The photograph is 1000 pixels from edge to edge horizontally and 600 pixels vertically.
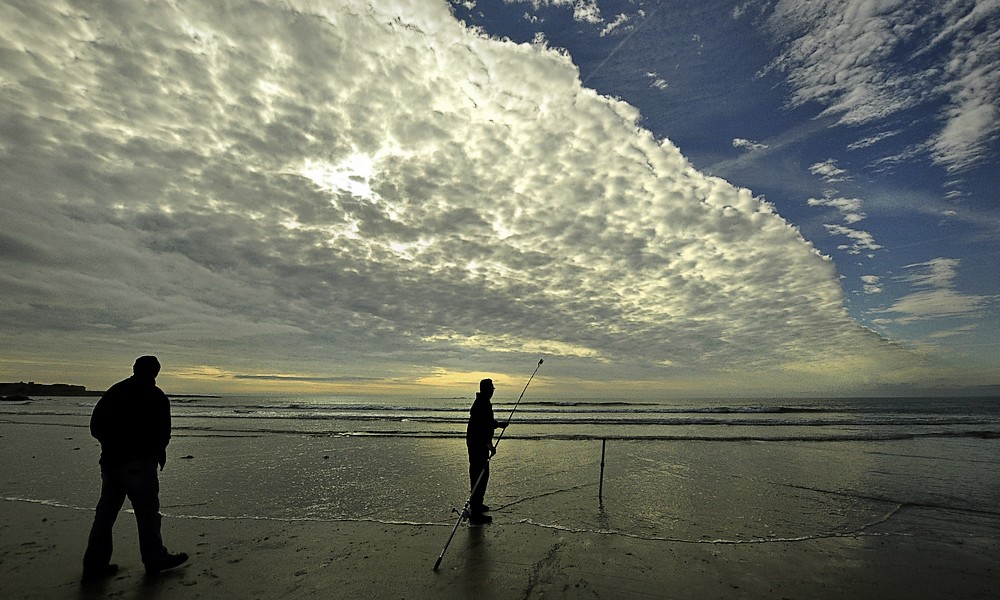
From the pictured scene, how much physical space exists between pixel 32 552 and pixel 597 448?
1621 cm

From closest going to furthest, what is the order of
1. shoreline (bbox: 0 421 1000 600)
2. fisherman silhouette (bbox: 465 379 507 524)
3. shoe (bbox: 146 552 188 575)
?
shoreline (bbox: 0 421 1000 600), shoe (bbox: 146 552 188 575), fisherman silhouette (bbox: 465 379 507 524)

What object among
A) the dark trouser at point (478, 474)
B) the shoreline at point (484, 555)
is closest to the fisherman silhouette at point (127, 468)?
the shoreline at point (484, 555)

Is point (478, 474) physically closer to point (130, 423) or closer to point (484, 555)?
point (484, 555)

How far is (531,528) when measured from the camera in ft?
25.4

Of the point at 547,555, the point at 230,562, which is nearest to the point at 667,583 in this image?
the point at 547,555

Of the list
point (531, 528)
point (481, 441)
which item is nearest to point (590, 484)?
point (531, 528)

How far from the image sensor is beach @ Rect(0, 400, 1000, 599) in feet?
18.2

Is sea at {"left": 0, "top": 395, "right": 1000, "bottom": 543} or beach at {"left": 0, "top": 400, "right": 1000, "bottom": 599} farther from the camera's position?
sea at {"left": 0, "top": 395, "right": 1000, "bottom": 543}

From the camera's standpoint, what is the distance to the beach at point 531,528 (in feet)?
18.2

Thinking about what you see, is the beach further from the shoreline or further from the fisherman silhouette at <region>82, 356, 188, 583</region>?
the fisherman silhouette at <region>82, 356, 188, 583</region>

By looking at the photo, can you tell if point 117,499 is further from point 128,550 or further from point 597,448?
point 597,448

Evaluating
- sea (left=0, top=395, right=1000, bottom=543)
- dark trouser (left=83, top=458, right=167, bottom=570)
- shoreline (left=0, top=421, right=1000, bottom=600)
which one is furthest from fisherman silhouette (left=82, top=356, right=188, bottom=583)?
A: sea (left=0, top=395, right=1000, bottom=543)

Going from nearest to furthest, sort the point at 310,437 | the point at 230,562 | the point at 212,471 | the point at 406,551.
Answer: the point at 230,562 → the point at 406,551 → the point at 212,471 → the point at 310,437

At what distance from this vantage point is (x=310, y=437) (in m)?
22.7
